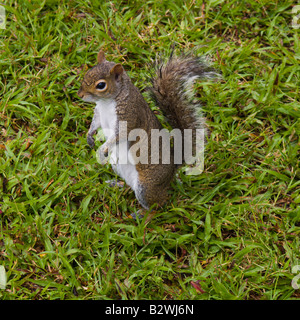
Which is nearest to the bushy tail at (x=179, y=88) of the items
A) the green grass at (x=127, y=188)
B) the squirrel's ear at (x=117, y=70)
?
the squirrel's ear at (x=117, y=70)

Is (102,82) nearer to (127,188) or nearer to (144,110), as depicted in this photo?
(144,110)

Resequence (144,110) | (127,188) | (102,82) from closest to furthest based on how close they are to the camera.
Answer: (102,82) < (144,110) < (127,188)

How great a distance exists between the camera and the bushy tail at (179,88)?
2244 millimetres

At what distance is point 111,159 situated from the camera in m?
2.34

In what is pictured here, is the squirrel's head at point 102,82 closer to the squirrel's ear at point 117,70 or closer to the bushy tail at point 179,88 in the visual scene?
the squirrel's ear at point 117,70

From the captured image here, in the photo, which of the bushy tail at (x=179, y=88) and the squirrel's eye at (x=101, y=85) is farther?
the bushy tail at (x=179, y=88)

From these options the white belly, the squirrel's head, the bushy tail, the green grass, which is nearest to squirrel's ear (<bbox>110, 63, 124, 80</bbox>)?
the squirrel's head

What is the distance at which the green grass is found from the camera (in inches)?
86.7

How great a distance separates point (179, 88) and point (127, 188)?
0.64m

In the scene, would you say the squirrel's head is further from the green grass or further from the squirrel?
the green grass

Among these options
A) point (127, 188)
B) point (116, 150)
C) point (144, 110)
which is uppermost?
point (144, 110)

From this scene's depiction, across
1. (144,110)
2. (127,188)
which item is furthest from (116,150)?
(127,188)

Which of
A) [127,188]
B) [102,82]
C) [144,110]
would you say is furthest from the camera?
[127,188]

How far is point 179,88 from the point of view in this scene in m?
2.25
